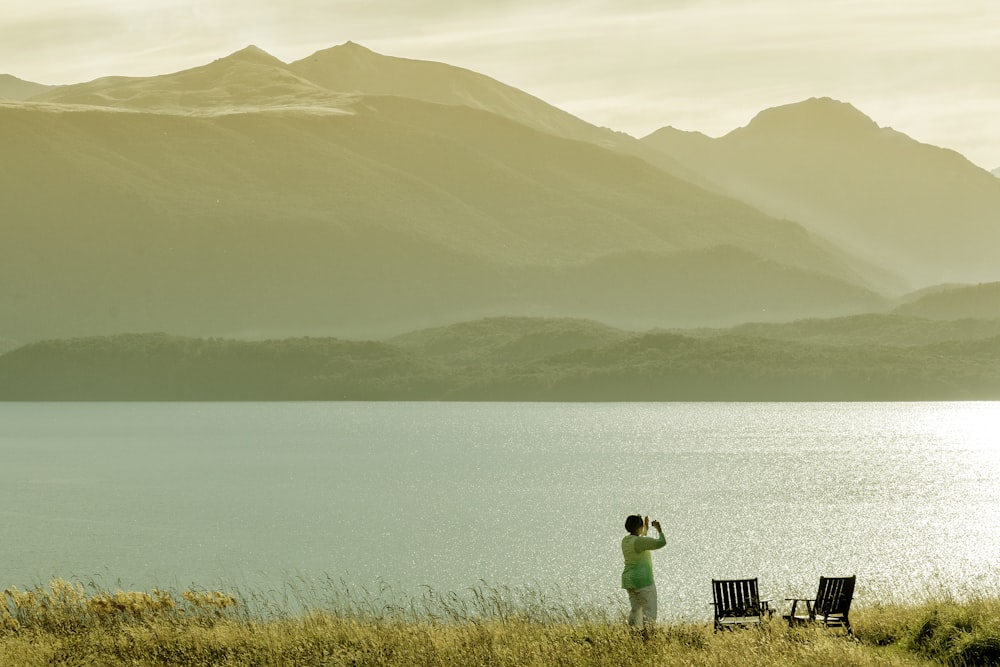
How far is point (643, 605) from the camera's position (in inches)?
981

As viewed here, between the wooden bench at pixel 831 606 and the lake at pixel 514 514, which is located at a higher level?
the wooden bench at pixel 831 606

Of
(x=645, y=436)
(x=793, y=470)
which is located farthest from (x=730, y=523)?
(x=645, y=436)

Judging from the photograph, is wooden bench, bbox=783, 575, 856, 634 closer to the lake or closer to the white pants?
the white pants

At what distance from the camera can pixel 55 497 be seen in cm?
9862

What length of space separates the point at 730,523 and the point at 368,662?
5267 cm

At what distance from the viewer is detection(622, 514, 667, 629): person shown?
24.3 meters

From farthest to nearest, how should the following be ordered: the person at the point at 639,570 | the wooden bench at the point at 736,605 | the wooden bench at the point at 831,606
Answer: the wooden bench at the point at 736,605 → the wooden bench at the point at 831,606 → the person at the point at 639,570

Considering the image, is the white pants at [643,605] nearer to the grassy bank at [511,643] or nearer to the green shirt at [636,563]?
the green shirt at [636,563]

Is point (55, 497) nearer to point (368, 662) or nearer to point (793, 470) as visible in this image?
point (793, 470)

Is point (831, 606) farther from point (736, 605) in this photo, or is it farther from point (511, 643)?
point (511, 643)

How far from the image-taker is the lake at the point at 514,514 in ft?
175

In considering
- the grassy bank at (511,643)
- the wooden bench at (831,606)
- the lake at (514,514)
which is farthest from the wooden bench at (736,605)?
the lake at (514,514)

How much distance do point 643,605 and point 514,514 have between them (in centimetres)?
5642

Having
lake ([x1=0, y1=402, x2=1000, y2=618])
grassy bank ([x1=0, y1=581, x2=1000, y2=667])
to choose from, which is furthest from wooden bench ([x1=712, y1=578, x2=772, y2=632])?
lake ([x1=0, y1=402, x2=1000, y2=618])
